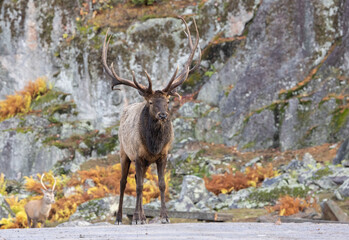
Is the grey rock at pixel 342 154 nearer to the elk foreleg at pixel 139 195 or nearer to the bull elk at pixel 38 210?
the elk foreleg at pixel 139 195

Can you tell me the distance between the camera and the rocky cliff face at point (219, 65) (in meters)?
16.4

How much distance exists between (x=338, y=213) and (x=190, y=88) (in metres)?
11.3

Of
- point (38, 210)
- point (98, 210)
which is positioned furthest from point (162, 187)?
point (38, 210)

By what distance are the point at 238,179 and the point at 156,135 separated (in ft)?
21.3

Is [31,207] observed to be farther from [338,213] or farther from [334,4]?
[334,4]

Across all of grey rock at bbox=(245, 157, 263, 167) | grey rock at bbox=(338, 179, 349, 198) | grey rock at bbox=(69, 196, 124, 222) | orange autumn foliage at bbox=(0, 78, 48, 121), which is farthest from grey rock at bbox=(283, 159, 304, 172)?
orange autumn foliage at bbox=(0, 78, 48, 121)

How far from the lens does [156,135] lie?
8008 mm

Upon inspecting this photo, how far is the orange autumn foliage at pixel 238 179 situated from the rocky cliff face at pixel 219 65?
2040 millimetres

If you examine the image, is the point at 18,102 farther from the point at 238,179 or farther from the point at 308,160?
the point at 308,160

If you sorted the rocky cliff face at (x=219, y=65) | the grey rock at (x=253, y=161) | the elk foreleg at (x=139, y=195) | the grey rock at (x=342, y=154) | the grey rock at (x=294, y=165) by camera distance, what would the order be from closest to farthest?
1. the elk foreleg at (x=139, y=195)
2. the grey rock at (x=342, y=154)
3. the grey rock at (x=294, y=165)
4. the grey rock at (x=253, y=161)
5. the rocky cliff face at (x=219, y=65)

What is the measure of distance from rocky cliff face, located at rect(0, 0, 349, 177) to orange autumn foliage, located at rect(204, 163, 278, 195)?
2.04 metres

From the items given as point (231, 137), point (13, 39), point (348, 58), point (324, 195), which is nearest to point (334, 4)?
point (348, 58)

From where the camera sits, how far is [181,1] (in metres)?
21.2

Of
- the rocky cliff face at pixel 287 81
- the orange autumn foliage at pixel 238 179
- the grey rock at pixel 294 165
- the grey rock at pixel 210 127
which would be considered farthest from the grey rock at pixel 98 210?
the rocky cliff face at pixel 287 81
